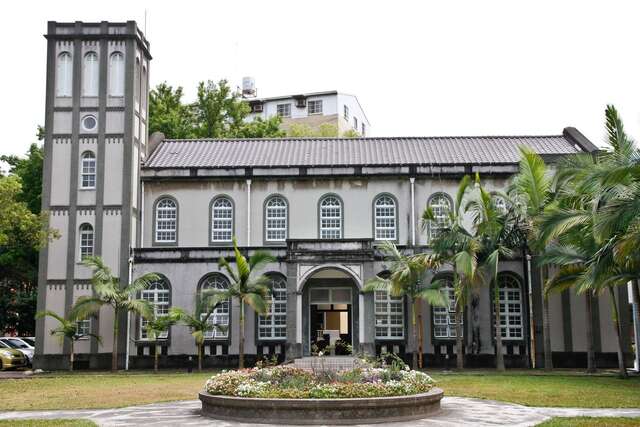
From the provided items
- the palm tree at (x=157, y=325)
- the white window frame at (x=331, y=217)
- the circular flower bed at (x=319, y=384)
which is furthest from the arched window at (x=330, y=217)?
the circular flower bed at (x=319, y=384)

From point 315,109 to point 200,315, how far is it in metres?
37.2

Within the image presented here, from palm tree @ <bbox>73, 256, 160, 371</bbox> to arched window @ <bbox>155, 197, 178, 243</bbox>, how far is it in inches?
118

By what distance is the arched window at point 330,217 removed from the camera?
31.3 meters

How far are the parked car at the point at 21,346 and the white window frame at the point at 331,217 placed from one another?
13.1 meters

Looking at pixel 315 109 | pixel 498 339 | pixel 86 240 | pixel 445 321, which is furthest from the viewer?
pixel 315 109

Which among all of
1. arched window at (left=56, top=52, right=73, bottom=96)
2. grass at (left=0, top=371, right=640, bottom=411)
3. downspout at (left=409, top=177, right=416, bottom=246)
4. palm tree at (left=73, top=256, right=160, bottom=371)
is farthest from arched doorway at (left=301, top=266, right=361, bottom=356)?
arched window at (left=56, top=52, right=73, bottom=96)

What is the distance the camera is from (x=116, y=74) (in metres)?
31.3

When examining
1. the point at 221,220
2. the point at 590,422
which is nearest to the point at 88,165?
the point at 221,220

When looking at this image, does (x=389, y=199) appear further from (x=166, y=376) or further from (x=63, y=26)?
(x=63, y=26)

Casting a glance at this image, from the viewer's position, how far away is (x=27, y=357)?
32.4 m

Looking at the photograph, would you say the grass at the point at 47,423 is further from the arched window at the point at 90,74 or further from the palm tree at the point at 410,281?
the arched window at the point at 90,74

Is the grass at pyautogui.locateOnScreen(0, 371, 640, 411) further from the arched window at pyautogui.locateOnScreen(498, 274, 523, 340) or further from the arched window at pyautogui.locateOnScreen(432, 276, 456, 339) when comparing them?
the arched window at pyautogui.locateOnScreen(498, 274, 523, 340)

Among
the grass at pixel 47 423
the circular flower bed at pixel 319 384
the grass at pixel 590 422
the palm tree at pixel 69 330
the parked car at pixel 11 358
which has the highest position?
the palm tree at pixel 69 330

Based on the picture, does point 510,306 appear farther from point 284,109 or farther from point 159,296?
point 284,109
